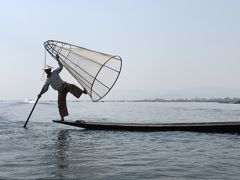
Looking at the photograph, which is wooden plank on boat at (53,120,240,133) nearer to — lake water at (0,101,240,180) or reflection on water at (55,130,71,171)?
lake water at (0,101,240,180)

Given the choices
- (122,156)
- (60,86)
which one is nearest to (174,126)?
(60,86)

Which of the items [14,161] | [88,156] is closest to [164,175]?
[88,156]

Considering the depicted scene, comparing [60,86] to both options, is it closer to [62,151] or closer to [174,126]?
[174,126]

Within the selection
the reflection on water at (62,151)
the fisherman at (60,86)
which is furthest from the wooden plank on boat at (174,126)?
the reflection on water at (62,151)

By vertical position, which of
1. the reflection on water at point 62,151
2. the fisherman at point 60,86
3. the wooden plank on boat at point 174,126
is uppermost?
the fisherman at point 60,86

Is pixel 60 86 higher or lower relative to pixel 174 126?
higher

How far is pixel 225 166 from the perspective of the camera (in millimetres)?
10633

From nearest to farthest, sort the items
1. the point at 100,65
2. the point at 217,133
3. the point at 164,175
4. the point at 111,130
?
the point at 164,175 → the point at 100,65 → the point at 217,133 → the point at 111,130

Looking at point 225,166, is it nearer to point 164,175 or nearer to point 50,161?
point 164,175

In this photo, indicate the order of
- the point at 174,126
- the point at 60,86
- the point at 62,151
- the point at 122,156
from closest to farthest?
the point at 122,156, the point at 62,151, the point at 174,126, the point at 60,86

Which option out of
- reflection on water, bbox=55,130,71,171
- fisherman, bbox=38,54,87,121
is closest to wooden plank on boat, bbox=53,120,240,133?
fisherman, bbox=38,54,87,121

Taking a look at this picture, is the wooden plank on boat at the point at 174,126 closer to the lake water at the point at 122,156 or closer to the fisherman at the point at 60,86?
the lake water at the point at 122,156

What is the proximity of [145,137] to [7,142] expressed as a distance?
597 cm

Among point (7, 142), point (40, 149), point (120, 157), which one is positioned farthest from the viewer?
point (7, 142)
